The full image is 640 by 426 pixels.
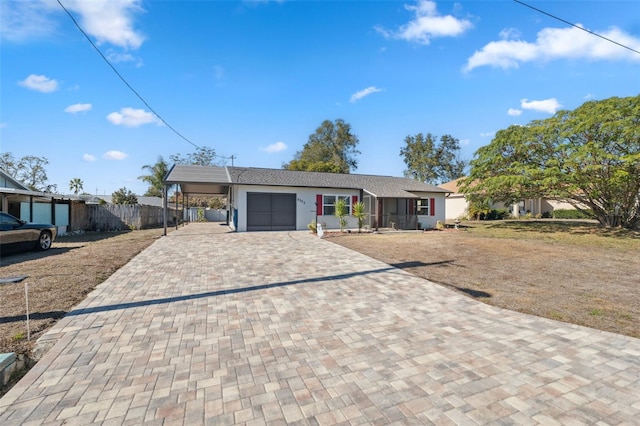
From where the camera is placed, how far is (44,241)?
1037cm

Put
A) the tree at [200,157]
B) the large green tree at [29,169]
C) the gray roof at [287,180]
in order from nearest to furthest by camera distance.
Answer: the gray roof at [287,180], the large green tree at [29,169], the tree at [200,157]

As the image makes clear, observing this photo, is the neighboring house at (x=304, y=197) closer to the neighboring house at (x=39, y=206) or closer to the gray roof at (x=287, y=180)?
the gray roof at (x=287, y=180)

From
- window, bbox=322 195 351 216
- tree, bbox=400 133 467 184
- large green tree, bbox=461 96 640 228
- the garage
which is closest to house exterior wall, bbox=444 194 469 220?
large green tree, bbox=461 96 640 228

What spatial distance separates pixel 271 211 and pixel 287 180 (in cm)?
244

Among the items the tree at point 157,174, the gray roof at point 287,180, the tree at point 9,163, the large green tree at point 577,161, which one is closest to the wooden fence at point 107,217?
the gray roof at point 287,180

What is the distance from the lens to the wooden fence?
1811 centimetres

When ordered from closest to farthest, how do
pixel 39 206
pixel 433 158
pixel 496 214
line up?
pixel 39 206
pixel 496 214
pixel 433 158

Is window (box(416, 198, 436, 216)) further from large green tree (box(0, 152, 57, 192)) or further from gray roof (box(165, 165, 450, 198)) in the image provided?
large green tree (box(0, 152, 57, 192))

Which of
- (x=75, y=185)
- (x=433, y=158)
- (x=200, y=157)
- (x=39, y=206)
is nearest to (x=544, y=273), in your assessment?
(x=39, y=206)

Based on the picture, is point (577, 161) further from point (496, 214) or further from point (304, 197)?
point (304, 197)

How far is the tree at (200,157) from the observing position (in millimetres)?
52156

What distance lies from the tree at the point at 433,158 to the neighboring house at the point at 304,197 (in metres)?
28.2

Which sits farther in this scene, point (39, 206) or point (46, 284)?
point (39, 206)

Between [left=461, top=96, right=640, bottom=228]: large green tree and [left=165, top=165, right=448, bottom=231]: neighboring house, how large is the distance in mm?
4266
